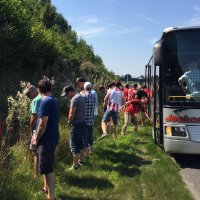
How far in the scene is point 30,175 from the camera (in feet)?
16.6

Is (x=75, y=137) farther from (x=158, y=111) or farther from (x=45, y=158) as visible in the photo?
(x=158, y=111)

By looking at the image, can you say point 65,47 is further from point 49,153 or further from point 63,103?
point 49,153

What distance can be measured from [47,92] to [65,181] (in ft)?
6.70

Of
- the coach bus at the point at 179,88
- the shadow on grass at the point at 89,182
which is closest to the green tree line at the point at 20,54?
the shadow on grass at the point at 89,182

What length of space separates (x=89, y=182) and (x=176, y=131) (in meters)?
2.37

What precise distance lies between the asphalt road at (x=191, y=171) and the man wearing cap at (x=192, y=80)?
1714 millimetres

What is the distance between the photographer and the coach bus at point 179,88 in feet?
19.6

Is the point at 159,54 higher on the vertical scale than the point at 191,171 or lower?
higher

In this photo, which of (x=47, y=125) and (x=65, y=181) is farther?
(x=65, y=181)

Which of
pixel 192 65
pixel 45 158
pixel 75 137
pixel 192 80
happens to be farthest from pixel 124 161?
pixel 45 158

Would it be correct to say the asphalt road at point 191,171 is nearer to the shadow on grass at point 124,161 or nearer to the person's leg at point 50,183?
the shadow on grass at point 124,161

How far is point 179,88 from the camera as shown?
20.2 feet

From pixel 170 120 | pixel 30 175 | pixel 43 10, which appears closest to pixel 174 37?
pixel 170 120

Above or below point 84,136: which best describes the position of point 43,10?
above
